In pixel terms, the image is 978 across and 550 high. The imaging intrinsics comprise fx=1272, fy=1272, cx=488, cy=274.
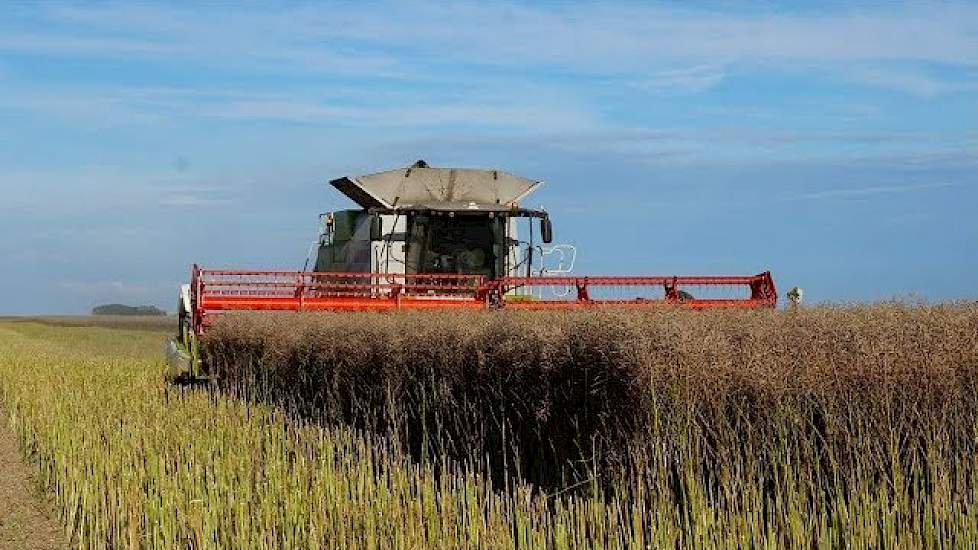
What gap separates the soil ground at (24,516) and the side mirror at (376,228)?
23.8ft

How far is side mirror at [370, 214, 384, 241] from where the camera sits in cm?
1662

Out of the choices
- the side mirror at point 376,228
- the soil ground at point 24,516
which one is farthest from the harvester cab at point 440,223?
the soil ground at point 24,516

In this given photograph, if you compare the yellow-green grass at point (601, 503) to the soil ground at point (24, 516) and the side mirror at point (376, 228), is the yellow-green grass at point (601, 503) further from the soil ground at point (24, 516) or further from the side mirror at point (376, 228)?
the side mirror at point (376, 228)

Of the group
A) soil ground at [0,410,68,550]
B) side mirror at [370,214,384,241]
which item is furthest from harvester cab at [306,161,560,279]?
soil ground at [0,410,68,550]

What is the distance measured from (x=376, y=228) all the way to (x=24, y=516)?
30.2 feet

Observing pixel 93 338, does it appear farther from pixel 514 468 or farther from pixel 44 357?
pixel 514 468

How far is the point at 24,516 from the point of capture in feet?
25.7

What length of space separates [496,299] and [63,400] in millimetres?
4993

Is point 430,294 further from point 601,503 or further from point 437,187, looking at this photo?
point 601,503

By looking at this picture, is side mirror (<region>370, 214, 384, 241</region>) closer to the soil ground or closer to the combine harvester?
the combine harvester

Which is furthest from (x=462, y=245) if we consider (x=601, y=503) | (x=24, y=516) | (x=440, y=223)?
(x=601, y=503)

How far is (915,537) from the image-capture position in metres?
6.18

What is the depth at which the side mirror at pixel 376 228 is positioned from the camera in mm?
16625

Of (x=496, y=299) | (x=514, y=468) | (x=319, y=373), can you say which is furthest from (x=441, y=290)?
(x=514, y=468)
